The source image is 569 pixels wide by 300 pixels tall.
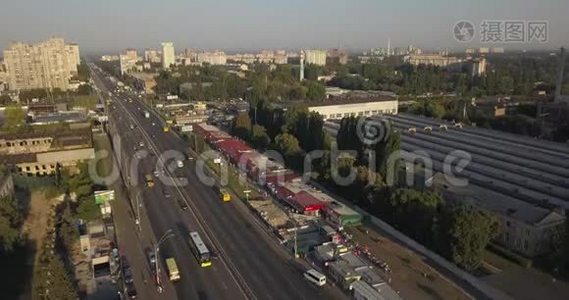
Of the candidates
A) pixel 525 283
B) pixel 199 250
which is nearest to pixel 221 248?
pixel 199 250

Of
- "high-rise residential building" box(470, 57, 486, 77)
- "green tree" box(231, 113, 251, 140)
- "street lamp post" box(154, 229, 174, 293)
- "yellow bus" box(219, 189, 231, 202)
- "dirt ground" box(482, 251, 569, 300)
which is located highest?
"high-rise residential building" box(470, 57, 486, 77)

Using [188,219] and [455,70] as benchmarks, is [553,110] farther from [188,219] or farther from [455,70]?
[455,70]

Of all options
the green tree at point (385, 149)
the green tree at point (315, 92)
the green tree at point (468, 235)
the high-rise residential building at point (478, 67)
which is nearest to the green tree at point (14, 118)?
the green tree at point (385, 149)

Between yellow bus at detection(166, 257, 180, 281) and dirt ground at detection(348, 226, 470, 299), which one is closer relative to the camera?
dirt ground at detection(348, 226, 470, 299)

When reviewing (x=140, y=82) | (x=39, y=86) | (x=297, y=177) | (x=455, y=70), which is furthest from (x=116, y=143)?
(x=455, y=70)

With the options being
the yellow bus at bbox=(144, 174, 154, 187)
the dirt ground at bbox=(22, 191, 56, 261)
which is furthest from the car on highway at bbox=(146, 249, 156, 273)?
the yellow bus at bbox=(144, 174, 154, 187)

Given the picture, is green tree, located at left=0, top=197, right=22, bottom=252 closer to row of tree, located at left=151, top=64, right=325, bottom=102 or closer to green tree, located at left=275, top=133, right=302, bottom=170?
green tree, located at left=275, top=133, right=302, bottom=170

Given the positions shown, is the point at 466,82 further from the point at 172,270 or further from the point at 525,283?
the point at 172,270

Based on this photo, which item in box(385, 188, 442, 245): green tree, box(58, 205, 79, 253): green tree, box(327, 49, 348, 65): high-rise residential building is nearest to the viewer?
box(385, 188, 442, 245): green tree
